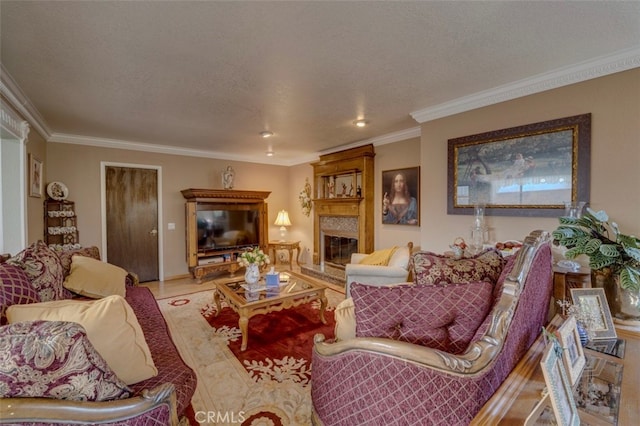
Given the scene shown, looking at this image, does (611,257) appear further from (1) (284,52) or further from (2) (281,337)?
(2) (281,337)

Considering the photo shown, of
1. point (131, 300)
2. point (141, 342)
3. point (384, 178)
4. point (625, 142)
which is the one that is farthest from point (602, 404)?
point (384, 178)

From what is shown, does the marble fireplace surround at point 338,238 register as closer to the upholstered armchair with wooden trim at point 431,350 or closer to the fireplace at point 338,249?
the fireplace at point 338,249

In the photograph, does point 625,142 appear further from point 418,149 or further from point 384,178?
point 384,178

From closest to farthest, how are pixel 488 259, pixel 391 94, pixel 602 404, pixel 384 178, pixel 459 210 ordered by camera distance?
pixel 602 404
pixel 488 259
pixel 391 94
pixel 459 210
pixel 384 178

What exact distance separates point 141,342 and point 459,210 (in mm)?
3061

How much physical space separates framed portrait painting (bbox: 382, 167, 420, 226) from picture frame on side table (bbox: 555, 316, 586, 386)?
3.01 meters

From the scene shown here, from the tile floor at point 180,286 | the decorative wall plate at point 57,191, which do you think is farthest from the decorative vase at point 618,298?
the decorative wall plate at point 57,191

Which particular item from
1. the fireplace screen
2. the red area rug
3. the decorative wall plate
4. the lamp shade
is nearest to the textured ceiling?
the decorative wall plate

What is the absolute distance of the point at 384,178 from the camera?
461 centimetres

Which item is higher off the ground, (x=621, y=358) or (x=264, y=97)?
(x=264, y=97)

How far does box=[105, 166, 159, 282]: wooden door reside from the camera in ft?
15.4

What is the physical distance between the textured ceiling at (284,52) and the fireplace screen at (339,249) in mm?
2536

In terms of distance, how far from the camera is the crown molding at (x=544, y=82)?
2.13 metres

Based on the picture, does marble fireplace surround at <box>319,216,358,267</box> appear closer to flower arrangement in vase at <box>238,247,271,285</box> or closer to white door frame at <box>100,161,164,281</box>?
flower arrangement in vase at <box>238,247,271,285</box>
